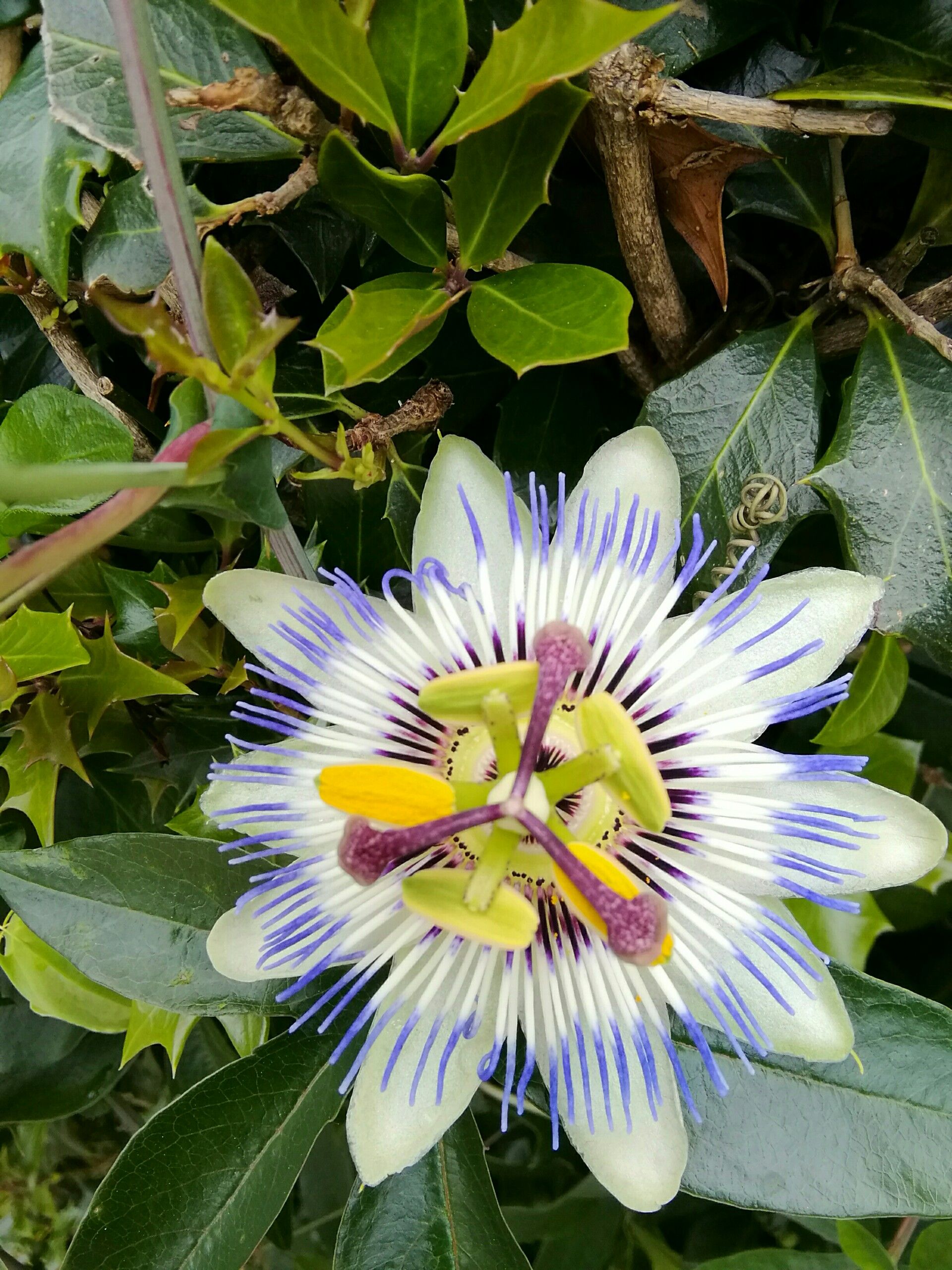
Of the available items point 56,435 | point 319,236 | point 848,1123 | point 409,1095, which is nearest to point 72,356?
point 56,435

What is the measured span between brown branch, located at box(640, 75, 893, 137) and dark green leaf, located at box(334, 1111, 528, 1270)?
880 mm

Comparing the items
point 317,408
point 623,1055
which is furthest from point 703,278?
point 623,1055

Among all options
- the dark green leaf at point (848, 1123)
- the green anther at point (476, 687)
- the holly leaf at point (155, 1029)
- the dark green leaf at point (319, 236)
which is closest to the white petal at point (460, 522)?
the green anther at point (476, 687)

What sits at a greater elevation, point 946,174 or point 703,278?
point 946,174

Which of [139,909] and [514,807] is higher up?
[514,807]

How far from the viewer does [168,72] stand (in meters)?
0.83

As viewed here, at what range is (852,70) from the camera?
83cm

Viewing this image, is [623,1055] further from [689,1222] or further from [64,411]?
[689,1222]

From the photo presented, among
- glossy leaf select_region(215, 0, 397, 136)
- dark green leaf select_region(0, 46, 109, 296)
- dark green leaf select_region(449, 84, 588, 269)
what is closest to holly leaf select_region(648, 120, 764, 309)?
dark green leaf select_region(449, 84, 588, 269)

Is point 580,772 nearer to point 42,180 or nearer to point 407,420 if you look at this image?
point 407,420

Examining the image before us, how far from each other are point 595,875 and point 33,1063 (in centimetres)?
87

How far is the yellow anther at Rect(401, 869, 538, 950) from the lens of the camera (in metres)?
0.70

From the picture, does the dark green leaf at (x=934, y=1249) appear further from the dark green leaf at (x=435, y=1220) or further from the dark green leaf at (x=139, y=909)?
the dark green leaf at (x=139, y=909)

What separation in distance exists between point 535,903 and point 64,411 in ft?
1.87
